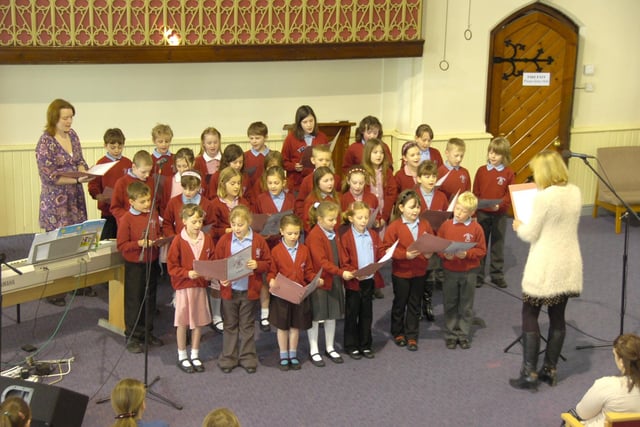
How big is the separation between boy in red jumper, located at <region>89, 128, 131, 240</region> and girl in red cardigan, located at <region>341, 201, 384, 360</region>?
1.99 metres

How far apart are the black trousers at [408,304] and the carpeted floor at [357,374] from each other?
0.14 m

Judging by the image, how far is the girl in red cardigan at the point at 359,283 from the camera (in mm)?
5566

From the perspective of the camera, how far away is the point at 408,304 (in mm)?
5938

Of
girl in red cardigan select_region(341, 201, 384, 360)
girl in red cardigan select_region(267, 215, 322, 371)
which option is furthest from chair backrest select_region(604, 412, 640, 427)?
girl in red cardigan select_region(267, 215, 322, 371)

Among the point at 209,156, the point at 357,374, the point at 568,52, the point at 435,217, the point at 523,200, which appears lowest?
the point at 357,374

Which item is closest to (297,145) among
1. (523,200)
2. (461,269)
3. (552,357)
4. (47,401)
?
(461,269)

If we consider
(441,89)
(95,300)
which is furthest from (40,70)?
(441,89)

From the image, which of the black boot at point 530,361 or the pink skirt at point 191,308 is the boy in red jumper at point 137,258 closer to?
the pink skirt at point 191,308

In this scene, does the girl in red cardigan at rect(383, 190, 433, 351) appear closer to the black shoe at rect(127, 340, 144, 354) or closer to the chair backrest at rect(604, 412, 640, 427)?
the black shoe at rect(127, 340, 144, 354)

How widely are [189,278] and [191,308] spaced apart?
209 millimetres

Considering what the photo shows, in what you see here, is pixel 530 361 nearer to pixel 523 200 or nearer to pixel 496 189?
pixel 523 200

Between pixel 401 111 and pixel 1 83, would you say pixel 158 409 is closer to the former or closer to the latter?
pixel 1 83

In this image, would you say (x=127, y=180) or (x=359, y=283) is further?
(x=127, y=180)

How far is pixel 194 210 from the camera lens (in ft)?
17.5
